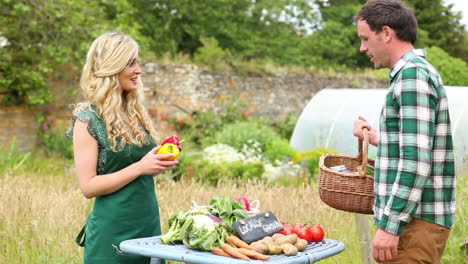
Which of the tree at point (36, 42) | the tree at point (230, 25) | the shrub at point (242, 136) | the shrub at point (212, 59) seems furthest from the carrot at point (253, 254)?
the tree at point (230, 25)

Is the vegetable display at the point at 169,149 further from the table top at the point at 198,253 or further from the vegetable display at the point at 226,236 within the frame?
the table top at the point at 198,253

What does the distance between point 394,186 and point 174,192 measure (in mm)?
3887

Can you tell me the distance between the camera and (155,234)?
3232mm

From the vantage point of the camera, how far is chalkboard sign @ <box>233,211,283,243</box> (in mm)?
2723

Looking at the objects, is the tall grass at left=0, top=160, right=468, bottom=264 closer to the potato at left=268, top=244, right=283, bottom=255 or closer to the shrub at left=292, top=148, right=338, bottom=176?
the potato at left=268, top=244, right=283, bottom=255

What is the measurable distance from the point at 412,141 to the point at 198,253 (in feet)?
3.18

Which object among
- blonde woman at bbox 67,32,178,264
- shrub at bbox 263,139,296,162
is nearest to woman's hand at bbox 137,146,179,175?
blonde woman at bbox 67,32,178,264

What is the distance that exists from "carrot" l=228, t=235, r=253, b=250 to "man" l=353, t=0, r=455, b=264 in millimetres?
522

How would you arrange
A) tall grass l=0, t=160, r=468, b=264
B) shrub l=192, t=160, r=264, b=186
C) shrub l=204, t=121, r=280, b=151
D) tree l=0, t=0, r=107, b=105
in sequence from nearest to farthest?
tall grass l=0, t=160, r=468, b=264 → shrub l=192, t=160, r=264, b=186 → tree l=0, t=0, r=107, b=105 → shrub l=204, t=121, r=280, b=151

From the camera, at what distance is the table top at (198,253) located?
8.28ft

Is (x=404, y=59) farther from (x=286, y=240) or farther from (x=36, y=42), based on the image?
(x=36, y=42)

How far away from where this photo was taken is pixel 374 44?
262cm

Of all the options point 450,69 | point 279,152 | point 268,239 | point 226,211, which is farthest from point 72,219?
point 450,69

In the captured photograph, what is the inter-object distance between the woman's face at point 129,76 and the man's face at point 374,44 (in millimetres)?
1112
